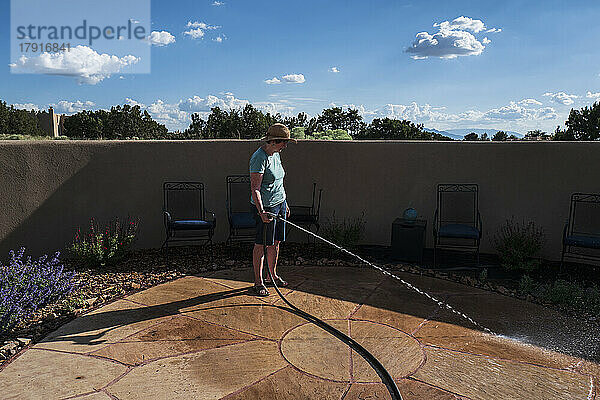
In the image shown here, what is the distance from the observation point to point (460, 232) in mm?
5574

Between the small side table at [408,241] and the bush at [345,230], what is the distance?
55 centimetres

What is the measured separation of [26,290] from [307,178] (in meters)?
3.86

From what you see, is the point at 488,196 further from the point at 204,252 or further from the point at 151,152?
the point at 151,152

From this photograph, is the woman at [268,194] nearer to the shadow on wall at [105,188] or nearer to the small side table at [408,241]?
the small side table at [408,241]

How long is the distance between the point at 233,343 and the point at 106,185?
347cm

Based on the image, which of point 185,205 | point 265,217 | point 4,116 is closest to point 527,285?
point 265,217

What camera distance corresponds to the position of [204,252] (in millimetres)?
6176

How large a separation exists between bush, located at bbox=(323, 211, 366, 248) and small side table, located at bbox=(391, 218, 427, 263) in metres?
0.55

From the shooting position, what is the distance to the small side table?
227 inches

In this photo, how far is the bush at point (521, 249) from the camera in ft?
17.8

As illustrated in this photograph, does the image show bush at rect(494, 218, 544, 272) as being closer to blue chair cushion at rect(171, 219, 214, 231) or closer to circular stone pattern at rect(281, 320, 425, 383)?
circular stone pattern at rect(281, 320, 425, 383)

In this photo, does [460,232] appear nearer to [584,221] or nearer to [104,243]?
[584,221]

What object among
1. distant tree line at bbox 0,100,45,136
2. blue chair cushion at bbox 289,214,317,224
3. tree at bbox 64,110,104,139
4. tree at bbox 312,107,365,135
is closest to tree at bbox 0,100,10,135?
distant tree line at bbox 0,100,45,136

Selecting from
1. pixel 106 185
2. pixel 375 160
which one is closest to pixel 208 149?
pixel 106 185
